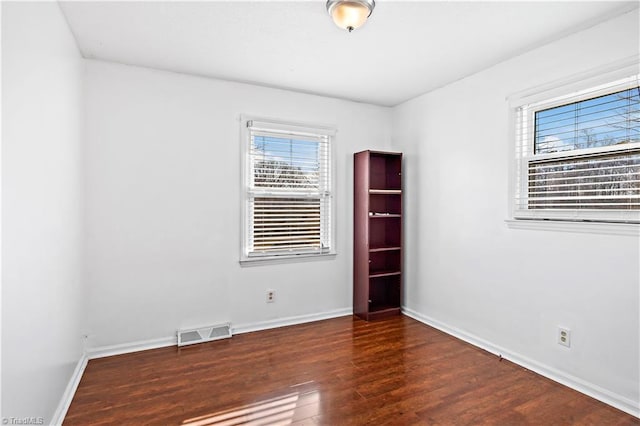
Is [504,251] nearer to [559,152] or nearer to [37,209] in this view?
[559,152]

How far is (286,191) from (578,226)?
258 centimetres

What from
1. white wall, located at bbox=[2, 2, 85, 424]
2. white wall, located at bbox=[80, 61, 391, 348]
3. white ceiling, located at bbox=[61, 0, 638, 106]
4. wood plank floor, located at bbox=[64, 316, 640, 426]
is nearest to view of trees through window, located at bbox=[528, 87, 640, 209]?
white ceiling, located at bbox=[61, 0, 638, 106]

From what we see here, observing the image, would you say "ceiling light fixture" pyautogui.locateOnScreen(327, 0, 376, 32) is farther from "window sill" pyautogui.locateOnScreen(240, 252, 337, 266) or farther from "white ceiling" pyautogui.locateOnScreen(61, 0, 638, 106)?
"window sill" pyautogui.locateOnScreen(240, 252, 337, 266)

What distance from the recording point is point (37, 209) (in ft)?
5.78

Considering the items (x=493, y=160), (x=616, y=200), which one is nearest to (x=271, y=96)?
(x=493, y=160)

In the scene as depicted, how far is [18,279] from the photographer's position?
1.52m

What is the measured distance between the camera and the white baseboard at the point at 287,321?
3.63 metres

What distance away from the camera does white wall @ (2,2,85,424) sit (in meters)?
1.44

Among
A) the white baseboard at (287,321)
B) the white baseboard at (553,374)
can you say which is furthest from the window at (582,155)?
the white baseboard at (287,321)

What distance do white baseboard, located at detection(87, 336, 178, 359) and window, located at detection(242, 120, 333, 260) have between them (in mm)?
1033

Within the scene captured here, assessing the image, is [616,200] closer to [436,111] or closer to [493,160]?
[493,160]

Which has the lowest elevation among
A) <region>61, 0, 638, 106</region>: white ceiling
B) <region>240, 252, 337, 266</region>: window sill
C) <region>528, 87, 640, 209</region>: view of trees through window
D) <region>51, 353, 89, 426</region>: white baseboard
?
<region>51, 353, 89, 426</region>: white baseboard

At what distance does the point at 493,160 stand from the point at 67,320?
354 centimetres

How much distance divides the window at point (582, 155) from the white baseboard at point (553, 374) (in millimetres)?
1146
